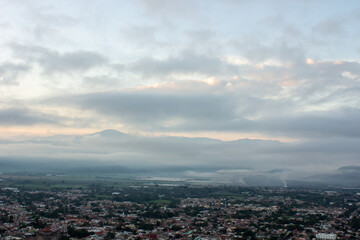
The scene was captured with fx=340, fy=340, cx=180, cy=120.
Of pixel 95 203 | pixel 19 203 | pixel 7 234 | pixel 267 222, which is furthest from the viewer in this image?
pixel 95 203

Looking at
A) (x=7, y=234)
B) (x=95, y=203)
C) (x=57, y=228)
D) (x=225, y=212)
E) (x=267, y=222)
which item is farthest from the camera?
(x=95, y=203)

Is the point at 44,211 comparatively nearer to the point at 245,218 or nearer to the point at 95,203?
the point at 95,203

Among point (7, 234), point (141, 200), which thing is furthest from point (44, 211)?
point (141, 200)

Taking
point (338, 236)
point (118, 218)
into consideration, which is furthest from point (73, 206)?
point (338, 236)

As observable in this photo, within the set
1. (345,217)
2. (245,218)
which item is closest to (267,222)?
(245,218)

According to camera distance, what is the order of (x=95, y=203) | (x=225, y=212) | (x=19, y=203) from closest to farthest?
1. (x=225, y=212)
2. (x=19, y=203)
3. (x=95, y=203)

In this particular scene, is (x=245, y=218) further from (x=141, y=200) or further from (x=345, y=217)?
(x=141, y=200)

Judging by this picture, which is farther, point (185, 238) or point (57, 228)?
point (57, 228)

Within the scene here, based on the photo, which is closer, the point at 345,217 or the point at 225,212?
the point at 345,217

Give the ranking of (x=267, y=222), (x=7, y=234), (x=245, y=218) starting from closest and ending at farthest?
(x=7, y=234) < (x=267, y=222) < (x=245, y=218)
